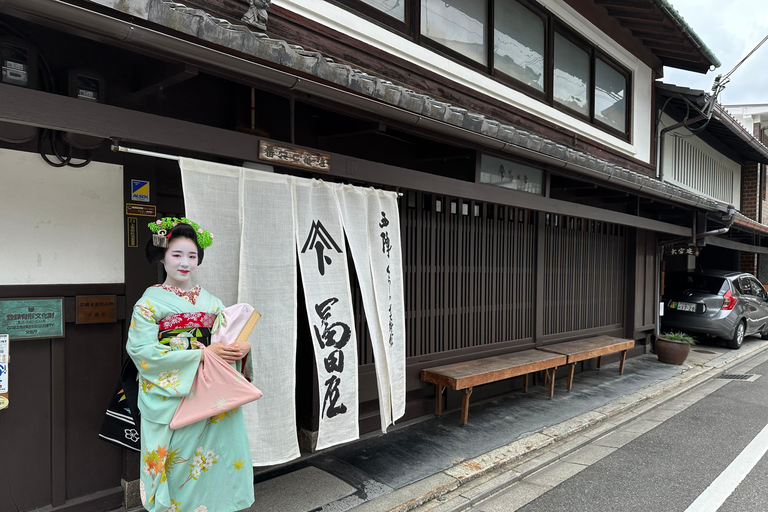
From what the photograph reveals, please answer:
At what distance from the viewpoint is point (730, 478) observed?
4.88 metres

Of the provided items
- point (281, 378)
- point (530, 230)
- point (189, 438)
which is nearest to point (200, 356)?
point (189, 438)

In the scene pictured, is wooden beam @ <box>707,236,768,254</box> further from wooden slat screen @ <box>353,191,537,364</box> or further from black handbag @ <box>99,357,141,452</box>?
black handbag @ <box>99,357,141,452</box>

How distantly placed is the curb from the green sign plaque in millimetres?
2773

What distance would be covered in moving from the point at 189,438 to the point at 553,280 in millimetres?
6828

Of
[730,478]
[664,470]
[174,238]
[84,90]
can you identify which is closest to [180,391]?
[174,238]

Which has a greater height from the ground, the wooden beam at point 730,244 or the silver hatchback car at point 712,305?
the wooden beam at point 730,244

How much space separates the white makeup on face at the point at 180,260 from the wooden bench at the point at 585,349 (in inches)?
239

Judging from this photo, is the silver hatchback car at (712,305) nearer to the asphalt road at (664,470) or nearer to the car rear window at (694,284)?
the car rear window at (694,284)

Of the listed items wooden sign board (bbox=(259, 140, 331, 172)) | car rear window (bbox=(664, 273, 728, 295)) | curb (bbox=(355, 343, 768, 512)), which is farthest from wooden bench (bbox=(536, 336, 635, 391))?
wooden sign board (bbox=(259, 140, 331, 172))

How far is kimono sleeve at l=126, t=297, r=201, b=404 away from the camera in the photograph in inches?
115

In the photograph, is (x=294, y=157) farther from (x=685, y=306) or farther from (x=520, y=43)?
(x=685, y=306)

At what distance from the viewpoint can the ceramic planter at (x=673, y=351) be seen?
10.2m

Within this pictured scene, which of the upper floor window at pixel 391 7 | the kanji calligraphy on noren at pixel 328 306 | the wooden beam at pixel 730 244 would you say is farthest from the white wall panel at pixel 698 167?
the kanji calligraphy on noren at pixel 328 306

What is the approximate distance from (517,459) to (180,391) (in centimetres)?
381
